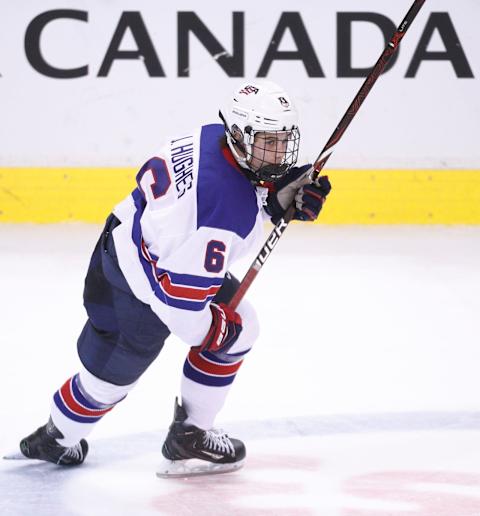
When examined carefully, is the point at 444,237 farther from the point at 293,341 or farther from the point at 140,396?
the point at 140,396

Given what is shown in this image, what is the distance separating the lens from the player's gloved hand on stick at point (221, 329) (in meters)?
2.52

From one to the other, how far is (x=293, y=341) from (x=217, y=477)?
1.20 metres

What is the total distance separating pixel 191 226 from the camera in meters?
2.39

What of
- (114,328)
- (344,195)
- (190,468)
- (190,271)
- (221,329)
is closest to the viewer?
(190,271)

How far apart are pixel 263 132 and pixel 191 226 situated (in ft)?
0.85

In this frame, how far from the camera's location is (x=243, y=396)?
3334mm

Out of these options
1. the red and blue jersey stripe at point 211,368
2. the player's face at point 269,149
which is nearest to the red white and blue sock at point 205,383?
the red and blue jersey stripe at point 211,368

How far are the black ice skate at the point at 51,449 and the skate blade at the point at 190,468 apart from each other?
20cm

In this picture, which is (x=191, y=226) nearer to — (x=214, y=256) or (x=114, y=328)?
(x=214, y=256)

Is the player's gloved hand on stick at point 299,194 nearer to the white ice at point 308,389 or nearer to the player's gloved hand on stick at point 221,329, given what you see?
the player's gloved hand on stick at point 221,329

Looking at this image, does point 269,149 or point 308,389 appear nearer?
point 269,149

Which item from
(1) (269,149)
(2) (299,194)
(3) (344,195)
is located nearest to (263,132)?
(1) (269,149)

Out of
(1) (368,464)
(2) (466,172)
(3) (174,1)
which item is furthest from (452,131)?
(1) (368,464)

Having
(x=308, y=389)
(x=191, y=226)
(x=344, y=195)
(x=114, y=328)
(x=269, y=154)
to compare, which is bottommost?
(x=344, y=195)
